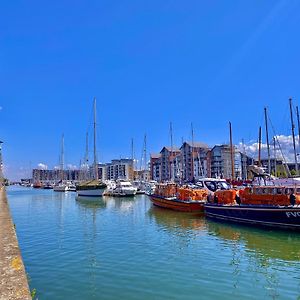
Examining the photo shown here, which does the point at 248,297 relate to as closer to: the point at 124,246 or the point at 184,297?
the point at 184,297

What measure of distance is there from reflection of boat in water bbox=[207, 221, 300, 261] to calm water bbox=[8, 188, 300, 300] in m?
0.05

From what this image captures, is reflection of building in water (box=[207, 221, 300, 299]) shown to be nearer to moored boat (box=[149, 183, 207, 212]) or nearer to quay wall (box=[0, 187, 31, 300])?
quay wall (box=[0, 187, 31, 300])

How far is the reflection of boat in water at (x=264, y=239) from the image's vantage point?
63.9 ft

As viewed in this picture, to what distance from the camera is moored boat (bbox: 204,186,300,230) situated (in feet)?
85.0

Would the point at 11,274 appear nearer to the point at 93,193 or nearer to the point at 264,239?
the point at 264,239

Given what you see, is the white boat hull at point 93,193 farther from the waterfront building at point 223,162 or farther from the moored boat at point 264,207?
the waterfront building at point 223,162

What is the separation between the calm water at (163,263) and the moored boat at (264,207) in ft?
4.53

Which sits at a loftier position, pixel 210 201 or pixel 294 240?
pixel 210 201

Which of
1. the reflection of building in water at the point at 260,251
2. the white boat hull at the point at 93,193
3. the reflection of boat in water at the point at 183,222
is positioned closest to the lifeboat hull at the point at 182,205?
the reflection of boat in water at the point at 183,222

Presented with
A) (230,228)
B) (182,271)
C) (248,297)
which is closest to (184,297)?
(248,297)

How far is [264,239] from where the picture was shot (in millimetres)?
23484

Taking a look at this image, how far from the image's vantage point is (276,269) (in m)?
16.1

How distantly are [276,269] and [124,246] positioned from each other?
9417 millimetres

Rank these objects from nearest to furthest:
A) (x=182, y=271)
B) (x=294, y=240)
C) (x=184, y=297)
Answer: (x=184, y=297)
(x=182, y=271)
(x=294, y=240)
